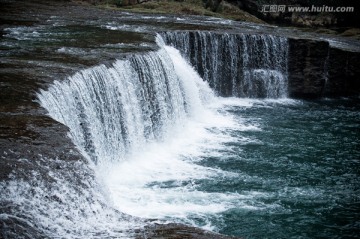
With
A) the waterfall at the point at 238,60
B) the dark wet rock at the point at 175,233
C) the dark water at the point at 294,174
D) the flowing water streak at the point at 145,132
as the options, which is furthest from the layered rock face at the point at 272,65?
the dark wet rock at the point at 175,233

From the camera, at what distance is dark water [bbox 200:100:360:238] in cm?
1089

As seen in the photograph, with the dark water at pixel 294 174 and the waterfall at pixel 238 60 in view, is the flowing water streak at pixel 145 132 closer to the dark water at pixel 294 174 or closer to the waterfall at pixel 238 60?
the dark water at pixel 294 174

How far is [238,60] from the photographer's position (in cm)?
2247

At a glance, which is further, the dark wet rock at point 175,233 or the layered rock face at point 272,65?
the layered rock face at point 272,65

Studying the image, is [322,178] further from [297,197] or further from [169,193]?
[169,193]

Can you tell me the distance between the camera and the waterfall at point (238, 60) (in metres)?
21.7

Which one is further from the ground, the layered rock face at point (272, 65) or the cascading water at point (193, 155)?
the layered rock face at point (272, 65)

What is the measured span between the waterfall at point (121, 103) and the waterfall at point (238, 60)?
2.41 metres

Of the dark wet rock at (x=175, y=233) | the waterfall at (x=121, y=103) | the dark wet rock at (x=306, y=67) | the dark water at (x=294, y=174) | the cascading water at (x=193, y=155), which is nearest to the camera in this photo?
the dark wet rock at (x=175, y=233)

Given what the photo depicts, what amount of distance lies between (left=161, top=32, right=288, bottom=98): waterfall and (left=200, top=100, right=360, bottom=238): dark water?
1813mm

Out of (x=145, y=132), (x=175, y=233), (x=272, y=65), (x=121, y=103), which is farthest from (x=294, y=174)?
(x=272, y=65)

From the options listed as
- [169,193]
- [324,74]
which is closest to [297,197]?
[169,193]

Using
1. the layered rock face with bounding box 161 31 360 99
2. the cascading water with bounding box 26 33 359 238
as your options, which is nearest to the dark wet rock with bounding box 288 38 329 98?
the layered rock face with bounding box 161 31 360 99

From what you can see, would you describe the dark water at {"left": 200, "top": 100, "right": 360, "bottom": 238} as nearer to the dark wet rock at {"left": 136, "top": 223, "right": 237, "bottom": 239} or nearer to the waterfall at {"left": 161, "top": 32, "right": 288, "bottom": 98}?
the waterfall at {"left": 161, "top": 32, "right": 288, "bottom": 98}
